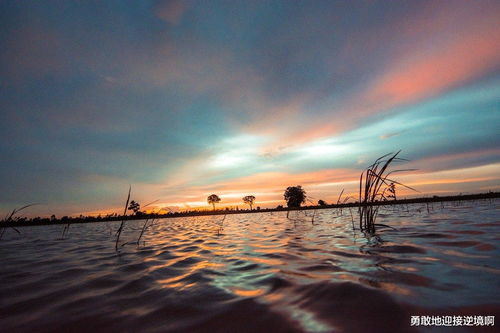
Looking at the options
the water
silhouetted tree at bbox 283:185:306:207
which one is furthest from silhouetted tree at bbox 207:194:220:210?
the water

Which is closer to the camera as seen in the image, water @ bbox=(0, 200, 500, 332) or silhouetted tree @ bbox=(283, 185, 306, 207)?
water @ bbox=(0, 200, 500, 332)

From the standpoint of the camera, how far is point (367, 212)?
6770mm

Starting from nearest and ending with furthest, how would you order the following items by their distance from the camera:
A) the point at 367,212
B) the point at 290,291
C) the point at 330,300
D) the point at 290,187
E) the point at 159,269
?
the point at 330,300
the point at 290,291
the point at 159,269
the point at 367,212
the point at 290,187

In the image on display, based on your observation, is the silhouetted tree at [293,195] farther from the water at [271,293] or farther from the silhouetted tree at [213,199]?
the water at [271,293]

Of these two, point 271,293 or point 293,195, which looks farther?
point 293,195

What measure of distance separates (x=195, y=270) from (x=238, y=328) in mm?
2070

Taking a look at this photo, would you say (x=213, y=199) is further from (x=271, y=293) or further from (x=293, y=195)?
(x=271, y=293)

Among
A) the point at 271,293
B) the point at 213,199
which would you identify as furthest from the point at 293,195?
the point at 271,293

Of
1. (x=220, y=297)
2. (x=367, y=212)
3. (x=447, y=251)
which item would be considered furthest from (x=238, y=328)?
(x=367, y=212)

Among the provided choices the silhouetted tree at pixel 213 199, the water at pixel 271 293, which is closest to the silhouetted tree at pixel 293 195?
the silhouetted tree at pixel 213 199

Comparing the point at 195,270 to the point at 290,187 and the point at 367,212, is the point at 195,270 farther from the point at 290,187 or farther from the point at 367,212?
the point at 290,187

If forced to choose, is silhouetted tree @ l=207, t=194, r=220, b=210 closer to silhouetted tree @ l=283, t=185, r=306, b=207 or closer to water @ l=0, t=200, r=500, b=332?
silhouetted tree @ l=283, t=185, r=306, b=207

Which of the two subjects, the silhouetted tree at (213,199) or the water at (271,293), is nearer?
the water at (271,293)

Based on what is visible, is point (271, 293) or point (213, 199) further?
point (213, 199)
